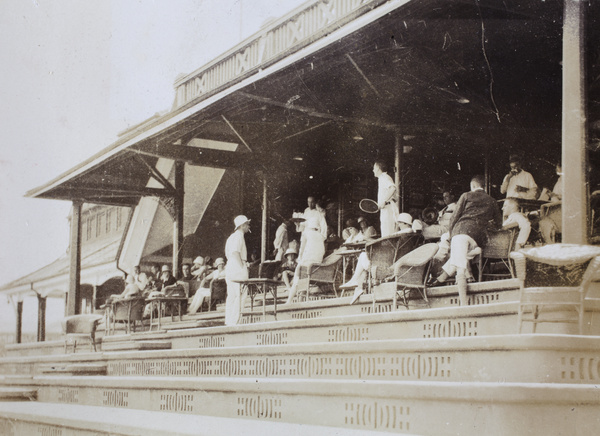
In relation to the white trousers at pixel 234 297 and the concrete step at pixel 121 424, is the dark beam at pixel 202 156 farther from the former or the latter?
the concrete step at pixel 121 424

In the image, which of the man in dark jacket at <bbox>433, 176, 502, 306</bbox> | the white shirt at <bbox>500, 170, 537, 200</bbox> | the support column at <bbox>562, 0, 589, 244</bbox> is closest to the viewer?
the support column at <bbox>562, 0, 589, 244</bbox>

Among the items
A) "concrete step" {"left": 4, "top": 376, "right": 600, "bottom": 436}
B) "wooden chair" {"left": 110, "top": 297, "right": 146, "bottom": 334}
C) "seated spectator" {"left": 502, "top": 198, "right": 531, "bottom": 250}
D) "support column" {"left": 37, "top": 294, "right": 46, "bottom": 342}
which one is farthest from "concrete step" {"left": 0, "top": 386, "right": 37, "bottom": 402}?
"support column" {"left": 37, "top": 294, "right": 46, "bottom": 342}

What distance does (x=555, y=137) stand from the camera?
13.5m

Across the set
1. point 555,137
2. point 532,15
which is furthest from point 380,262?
point 555,137

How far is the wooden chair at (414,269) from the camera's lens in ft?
27.5

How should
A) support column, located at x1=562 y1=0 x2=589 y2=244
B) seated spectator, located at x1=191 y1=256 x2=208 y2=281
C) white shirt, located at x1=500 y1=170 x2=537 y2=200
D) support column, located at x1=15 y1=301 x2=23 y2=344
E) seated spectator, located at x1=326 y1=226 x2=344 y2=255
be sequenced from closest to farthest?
support column, located at x1=562 y1=0 x2=589 y2=244
white shirt, located at x1=500 y1=170 x2=537 y2=200
seated spectator, located at x1=326 y1=226 x2=344 y2=255
seated spectator, located at x1=191 y1=256 x2=208 y2=281
support column, located at x1=15 y1=301 x2=23 y2=344

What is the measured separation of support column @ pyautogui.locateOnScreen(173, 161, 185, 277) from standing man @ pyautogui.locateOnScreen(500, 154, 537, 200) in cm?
885

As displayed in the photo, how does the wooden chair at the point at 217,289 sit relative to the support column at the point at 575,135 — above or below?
below

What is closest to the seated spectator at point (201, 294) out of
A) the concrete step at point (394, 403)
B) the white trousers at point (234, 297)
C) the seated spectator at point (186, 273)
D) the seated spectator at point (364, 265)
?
the seated spectator at point (186, 273)

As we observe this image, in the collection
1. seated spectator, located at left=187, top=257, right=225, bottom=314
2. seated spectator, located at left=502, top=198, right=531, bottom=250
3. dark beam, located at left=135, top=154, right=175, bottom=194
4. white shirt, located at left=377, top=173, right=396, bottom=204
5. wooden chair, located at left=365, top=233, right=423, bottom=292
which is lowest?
seated spectator, located at left=187, top=257, right=225, bottom=314

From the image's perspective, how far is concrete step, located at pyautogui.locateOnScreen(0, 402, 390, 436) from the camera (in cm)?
639

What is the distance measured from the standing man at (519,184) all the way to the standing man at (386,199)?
1.67 m

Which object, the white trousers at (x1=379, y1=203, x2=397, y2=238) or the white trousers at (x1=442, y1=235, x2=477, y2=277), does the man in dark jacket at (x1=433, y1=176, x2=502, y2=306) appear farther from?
the white trousers at (x1=379, y1=203, x2=397, y2=238)

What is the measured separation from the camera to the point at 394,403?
577 cm
